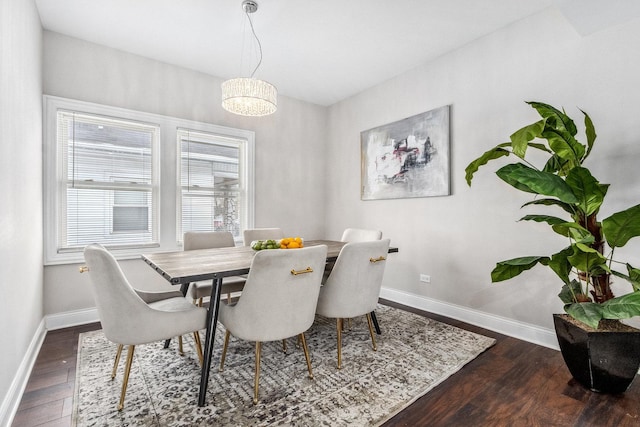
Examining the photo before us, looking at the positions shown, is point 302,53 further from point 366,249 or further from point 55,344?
point 55,344

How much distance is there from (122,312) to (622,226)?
274 centimetres

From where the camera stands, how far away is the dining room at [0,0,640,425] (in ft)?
7.06

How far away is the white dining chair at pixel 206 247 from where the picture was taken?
8.52ft

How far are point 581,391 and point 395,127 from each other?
2.94 metres

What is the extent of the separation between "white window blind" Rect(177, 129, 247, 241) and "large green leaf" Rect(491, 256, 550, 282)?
3.00 meters

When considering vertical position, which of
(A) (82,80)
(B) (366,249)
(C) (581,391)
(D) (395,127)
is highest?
(A) (82,80)

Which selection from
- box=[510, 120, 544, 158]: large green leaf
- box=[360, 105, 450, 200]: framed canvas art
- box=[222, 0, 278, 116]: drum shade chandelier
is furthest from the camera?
box=[360, 105, 450, 200]: framed canvas art

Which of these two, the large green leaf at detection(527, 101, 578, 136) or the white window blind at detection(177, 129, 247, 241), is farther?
the white window blind at detection(177, 129, 247, 241)

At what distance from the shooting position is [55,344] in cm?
258

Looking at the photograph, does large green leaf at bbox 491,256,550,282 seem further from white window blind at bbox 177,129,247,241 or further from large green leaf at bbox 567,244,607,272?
white window blind at bbox 177,129,247,241

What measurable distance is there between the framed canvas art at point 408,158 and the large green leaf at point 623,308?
5.60 ft

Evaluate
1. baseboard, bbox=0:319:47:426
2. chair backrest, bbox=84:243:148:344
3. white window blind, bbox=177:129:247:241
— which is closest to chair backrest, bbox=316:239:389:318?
chair backrest, bbox=84:243:148:344

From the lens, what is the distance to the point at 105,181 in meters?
3.24

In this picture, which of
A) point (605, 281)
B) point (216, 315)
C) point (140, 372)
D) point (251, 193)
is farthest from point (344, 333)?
point (251, 193)
